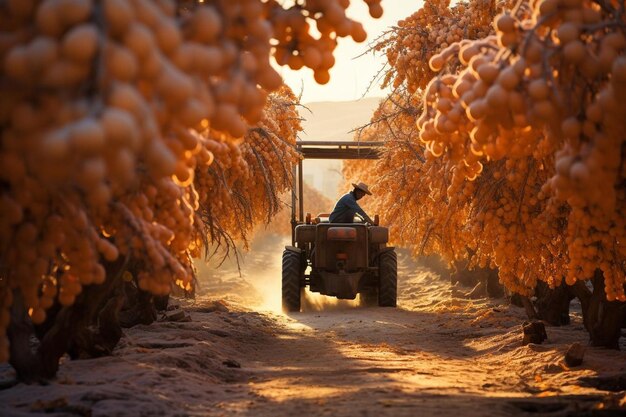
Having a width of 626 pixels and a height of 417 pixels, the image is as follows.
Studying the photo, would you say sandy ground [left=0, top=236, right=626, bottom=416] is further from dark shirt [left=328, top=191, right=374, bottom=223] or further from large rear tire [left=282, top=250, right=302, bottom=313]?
dark shirt [left=328, top=191, right=374, bottom=223]

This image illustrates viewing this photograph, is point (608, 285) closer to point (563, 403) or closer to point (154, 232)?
point (563, 403)

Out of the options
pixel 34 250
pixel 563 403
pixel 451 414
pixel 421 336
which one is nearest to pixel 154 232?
pixel 34 250

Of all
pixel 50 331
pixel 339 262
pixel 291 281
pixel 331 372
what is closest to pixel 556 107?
pixel 331 372

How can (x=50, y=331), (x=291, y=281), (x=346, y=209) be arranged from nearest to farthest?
(x=50, y=331) < (x=346, y=209) < (x=291, y=281)

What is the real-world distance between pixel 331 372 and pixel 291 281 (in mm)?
7876

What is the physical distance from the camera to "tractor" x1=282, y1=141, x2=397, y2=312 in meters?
14.3

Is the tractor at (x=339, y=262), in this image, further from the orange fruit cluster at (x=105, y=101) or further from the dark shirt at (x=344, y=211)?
the orange fruit cluster at (x=105, y=101)

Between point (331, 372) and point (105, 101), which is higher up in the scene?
point (105, 101)

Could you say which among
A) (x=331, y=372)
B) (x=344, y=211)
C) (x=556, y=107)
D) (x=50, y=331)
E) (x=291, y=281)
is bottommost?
(x=331, y=372)

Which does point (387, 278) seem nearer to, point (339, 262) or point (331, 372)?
point (339, 262)

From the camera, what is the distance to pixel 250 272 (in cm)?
3272

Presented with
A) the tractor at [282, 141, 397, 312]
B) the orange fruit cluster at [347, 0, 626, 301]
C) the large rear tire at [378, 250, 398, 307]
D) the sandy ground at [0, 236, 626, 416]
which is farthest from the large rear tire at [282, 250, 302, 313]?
the orange fruit cluster at [347, 0, 626, 301]

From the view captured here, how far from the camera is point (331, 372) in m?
7.26

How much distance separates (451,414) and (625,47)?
2.53m
